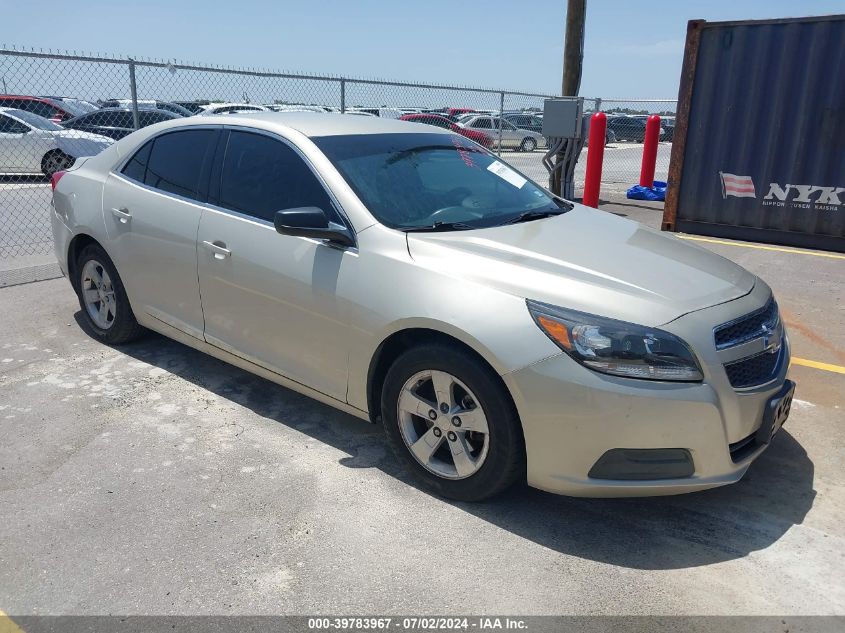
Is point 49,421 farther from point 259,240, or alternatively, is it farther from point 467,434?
point 467,434

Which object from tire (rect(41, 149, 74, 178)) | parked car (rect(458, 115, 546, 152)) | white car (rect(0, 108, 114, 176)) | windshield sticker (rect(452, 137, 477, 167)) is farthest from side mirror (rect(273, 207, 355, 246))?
parked car (rect(458, 115, 546, 152))

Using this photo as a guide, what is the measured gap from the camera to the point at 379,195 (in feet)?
11.1

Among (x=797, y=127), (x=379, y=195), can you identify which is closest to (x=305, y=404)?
(x=379, y=195)

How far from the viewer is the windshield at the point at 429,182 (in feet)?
11.1

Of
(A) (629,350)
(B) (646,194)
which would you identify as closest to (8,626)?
(A) (629,350)

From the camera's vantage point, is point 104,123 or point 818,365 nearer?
point 818,365

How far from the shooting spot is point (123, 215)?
424cm

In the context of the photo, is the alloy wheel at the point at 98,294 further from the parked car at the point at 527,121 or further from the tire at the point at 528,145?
the parked car at the point at 527,121

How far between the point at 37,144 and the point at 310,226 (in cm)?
1282

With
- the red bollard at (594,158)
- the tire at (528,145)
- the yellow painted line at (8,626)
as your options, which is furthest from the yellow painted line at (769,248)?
the tire at (528,145)

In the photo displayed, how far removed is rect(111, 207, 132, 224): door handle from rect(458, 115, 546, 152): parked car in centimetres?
1600

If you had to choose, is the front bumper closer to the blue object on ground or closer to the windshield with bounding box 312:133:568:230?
the windshield with bounding box 312:133:568:230

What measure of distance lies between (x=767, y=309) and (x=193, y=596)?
8.60ft

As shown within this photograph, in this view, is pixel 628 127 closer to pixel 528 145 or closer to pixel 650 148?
pixel 528 145
